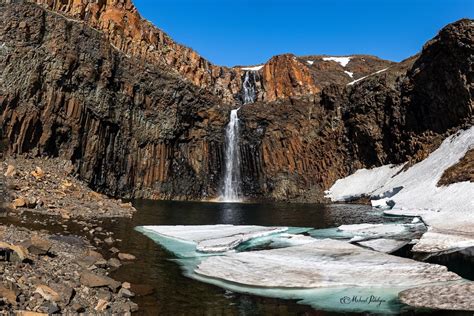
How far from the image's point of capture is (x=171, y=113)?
7031 centimetres

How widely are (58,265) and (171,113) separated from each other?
58.1m

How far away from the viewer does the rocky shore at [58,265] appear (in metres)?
10.2

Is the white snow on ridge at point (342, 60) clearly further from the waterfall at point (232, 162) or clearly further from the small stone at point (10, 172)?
the small stone at point (10, 172)

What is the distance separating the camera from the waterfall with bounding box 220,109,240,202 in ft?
244

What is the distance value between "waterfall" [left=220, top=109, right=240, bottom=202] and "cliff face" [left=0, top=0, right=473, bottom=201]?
1.24 m

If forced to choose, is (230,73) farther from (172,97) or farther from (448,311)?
(448,311)

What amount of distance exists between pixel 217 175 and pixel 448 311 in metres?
63.8

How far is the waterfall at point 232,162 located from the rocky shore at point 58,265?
44418 mm

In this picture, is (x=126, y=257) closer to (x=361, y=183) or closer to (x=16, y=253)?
(x=16, y=253)

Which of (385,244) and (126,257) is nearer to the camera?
(126,257)

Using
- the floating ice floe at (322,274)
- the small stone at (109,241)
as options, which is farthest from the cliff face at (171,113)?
the floating ice floe at (322,274)

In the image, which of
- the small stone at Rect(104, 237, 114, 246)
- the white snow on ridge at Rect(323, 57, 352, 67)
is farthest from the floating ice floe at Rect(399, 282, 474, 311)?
the white snow on ridge at Rect(323, 57, 352, 67)

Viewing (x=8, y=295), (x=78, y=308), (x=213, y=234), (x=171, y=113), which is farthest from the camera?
(x=171, y=113)


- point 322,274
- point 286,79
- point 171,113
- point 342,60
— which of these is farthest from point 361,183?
point 342,60
